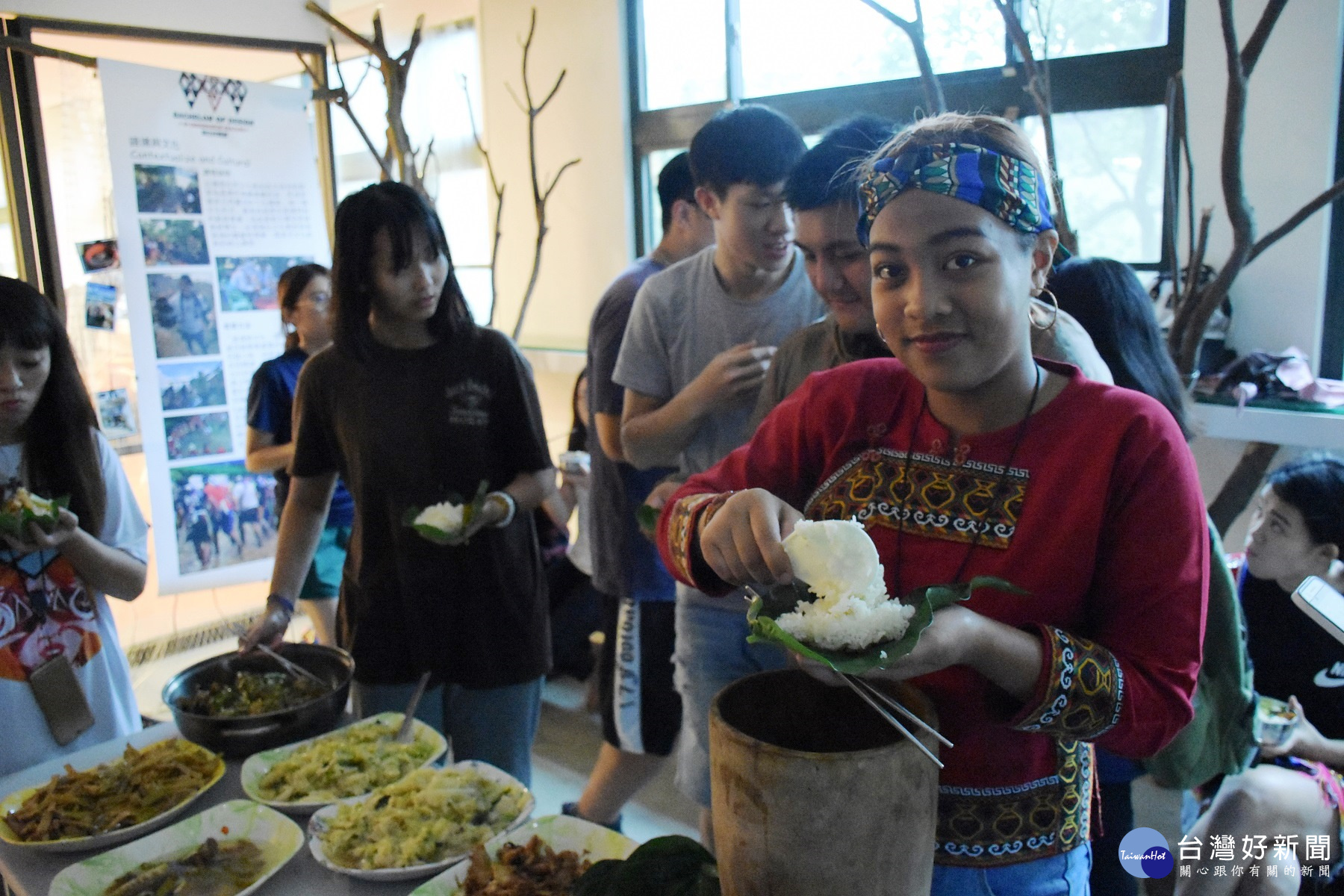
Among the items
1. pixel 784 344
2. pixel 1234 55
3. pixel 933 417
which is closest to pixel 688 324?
pixel 784 344

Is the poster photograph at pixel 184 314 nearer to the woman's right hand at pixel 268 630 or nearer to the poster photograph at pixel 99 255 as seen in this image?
the poster photograph at pixel 99 255

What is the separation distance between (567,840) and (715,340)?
0.98 meters

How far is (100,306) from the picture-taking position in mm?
3920

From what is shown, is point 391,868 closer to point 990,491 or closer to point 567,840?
point 567,840

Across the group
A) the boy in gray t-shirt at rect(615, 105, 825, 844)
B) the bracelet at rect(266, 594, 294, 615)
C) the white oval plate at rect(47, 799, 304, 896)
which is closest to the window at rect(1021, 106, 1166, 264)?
the boy in gray t-shirt at rect(615, 105, 825, 844)

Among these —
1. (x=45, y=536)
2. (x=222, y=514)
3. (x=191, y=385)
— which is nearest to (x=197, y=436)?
(x=191, y=385)

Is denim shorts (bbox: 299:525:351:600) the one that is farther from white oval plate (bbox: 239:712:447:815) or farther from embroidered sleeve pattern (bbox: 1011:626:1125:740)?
embroidered sleeve pattern (bbox: 1011:626:1125:740)

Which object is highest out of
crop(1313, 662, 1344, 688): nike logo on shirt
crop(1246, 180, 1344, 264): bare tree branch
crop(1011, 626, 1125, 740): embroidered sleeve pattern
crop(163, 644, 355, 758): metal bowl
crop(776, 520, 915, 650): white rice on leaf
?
crop(1246, 180, 1344, 264): bare tree branch

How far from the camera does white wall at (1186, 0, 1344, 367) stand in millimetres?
2623

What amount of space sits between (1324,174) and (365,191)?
8.38 feet

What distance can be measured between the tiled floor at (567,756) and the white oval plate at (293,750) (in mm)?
1086

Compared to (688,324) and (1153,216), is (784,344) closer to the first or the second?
(688,324)

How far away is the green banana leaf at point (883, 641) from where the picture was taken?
690 mm

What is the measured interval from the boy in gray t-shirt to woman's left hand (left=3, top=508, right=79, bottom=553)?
1.00 metres
